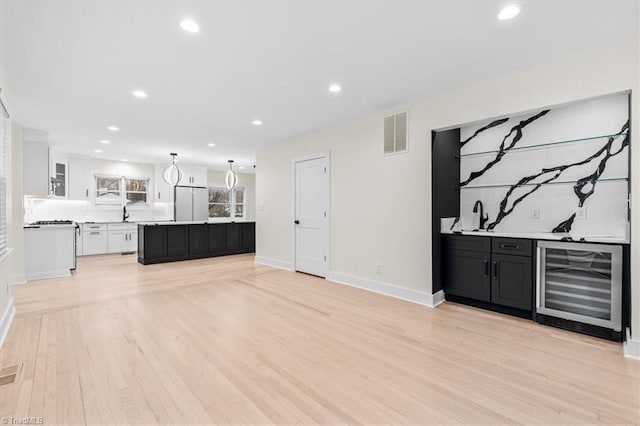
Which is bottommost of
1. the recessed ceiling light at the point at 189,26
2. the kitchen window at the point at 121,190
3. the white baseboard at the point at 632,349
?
the white baseboard at the point at 632,349

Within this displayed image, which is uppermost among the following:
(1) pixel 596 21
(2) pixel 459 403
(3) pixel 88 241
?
(1) pixel 596 21

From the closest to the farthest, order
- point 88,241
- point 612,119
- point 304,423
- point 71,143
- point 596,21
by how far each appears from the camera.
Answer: point 304,423
point 596,21
point 612,119
point 71,143
point 88,241

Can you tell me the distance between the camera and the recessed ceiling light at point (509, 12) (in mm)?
2058

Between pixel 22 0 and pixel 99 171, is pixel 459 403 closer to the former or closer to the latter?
pixel 22 0

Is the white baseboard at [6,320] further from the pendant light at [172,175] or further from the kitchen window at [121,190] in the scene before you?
the kitchen window at [121,190]

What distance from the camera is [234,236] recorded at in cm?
830

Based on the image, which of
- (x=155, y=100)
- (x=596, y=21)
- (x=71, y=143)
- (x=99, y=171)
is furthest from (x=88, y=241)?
(x=596, y=21)

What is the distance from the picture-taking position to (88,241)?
7590 mm

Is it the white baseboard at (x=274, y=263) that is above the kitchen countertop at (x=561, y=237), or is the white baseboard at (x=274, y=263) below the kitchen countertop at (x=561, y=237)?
below

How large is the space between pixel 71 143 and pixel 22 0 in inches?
211

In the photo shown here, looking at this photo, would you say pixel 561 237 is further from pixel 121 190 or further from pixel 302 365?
pixel 121 190

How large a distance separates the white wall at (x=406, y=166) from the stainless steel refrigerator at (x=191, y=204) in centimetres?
398

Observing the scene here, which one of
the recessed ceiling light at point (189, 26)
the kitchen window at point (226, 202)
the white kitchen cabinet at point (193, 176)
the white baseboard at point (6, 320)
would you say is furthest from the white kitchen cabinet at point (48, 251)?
the recessed ceiling light at point (189, 26)

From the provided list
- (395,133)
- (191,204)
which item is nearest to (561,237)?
(395,133)
